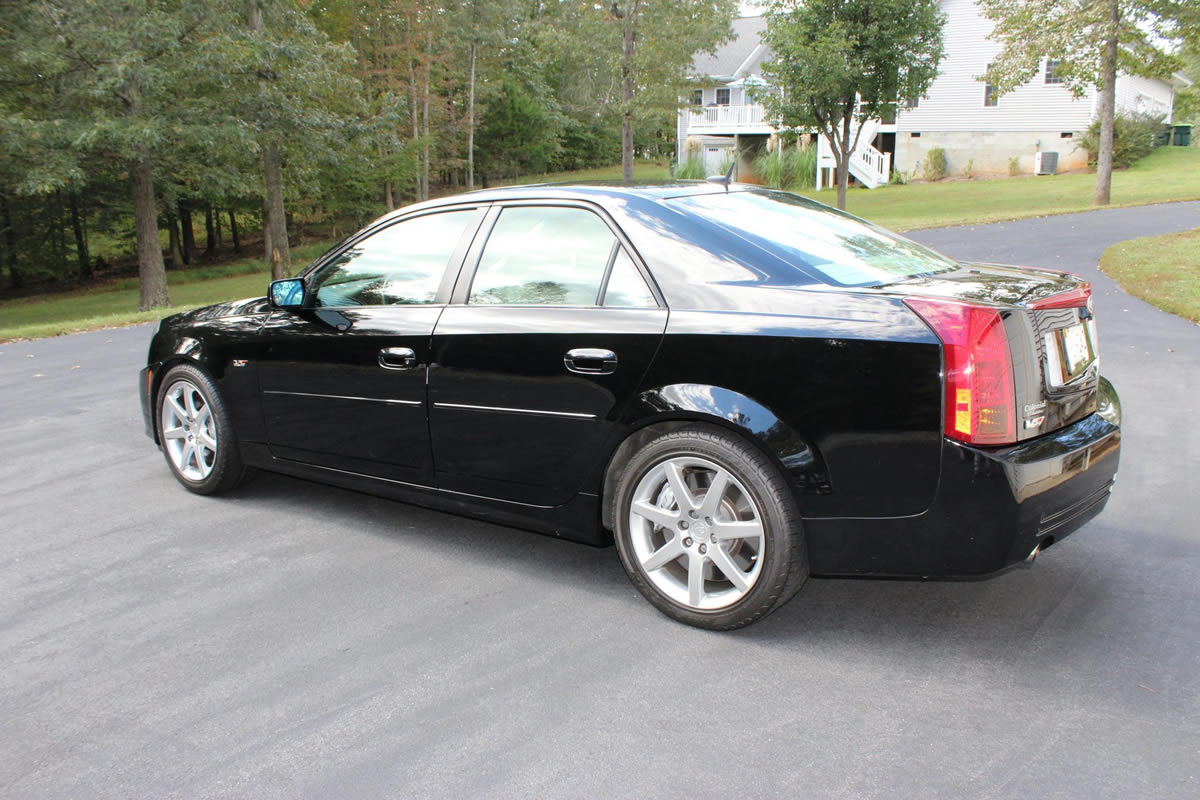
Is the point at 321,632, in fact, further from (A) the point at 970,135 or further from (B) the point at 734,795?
(A) the point at 970,135

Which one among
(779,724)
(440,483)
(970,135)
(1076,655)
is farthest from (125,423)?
(970,135)

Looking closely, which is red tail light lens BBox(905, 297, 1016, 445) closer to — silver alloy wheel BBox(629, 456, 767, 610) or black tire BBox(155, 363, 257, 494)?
silver alloy wheel BBox(629, 456, 767, 610)

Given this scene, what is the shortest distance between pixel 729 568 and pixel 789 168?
42.5 meters

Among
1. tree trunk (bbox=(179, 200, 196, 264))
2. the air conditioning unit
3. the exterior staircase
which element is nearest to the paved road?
tree trunk (bbox=(179, 200, 196, 264))

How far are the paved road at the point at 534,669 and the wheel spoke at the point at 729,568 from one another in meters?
0.23

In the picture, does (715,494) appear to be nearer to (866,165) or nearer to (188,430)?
(188,430)

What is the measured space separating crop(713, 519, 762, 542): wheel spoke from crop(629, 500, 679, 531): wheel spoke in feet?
0.56

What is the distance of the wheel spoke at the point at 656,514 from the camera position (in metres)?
3.51

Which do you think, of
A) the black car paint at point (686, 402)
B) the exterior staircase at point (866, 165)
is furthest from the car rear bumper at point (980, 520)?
the exterior staircase at point (866, 165)

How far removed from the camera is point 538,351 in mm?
3783

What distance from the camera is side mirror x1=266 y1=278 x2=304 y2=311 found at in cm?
470

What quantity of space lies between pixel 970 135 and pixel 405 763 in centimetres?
5096

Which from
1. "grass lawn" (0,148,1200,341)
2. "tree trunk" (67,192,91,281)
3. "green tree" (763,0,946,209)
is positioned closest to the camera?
"grass lawn" (0,148,1200,341)

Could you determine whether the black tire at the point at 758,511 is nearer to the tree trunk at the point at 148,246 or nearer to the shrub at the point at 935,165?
the tree trunk at the point at 148,246
